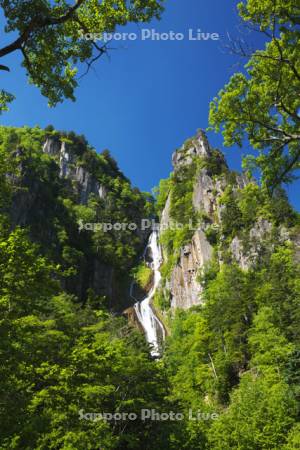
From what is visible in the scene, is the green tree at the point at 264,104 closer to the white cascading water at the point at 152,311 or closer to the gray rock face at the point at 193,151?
the white cascading water at the point at 152,311

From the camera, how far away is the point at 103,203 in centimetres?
8394

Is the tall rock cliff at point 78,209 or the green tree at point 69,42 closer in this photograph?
the green tree at point 69,42

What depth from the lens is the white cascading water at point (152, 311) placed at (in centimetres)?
5319

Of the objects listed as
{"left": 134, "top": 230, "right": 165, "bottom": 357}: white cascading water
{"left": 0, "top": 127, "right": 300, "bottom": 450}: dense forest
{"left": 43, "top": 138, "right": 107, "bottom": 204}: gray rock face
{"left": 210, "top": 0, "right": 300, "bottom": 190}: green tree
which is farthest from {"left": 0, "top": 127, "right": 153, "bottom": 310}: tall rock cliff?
{"left": 210, "top": 0, "right": 300, "bottom": 190}: green tree

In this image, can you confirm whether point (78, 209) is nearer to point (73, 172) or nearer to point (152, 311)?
point (73, 172)

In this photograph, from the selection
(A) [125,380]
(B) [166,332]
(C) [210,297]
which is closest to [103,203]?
(B) [166,332]

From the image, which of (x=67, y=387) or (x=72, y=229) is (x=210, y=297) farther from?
(x=67, y=387)

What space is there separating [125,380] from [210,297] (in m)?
30.6

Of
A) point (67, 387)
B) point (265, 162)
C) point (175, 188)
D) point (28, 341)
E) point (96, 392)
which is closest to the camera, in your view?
point (28, 341)

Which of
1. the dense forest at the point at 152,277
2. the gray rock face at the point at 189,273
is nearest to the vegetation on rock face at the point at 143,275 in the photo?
the dense forest at the point at 152,277

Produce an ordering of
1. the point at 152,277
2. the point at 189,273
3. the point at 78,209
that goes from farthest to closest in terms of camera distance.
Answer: the point at 78,209 → the point at 152,277 → the point at 189,273

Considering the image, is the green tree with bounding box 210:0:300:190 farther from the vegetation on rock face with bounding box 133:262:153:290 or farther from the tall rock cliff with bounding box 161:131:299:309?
the vegetation on rock face with bounding box 133:262:153:290

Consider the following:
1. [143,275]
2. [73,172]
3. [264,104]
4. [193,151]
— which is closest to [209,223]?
[143,275]

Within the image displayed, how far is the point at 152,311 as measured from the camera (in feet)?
198
